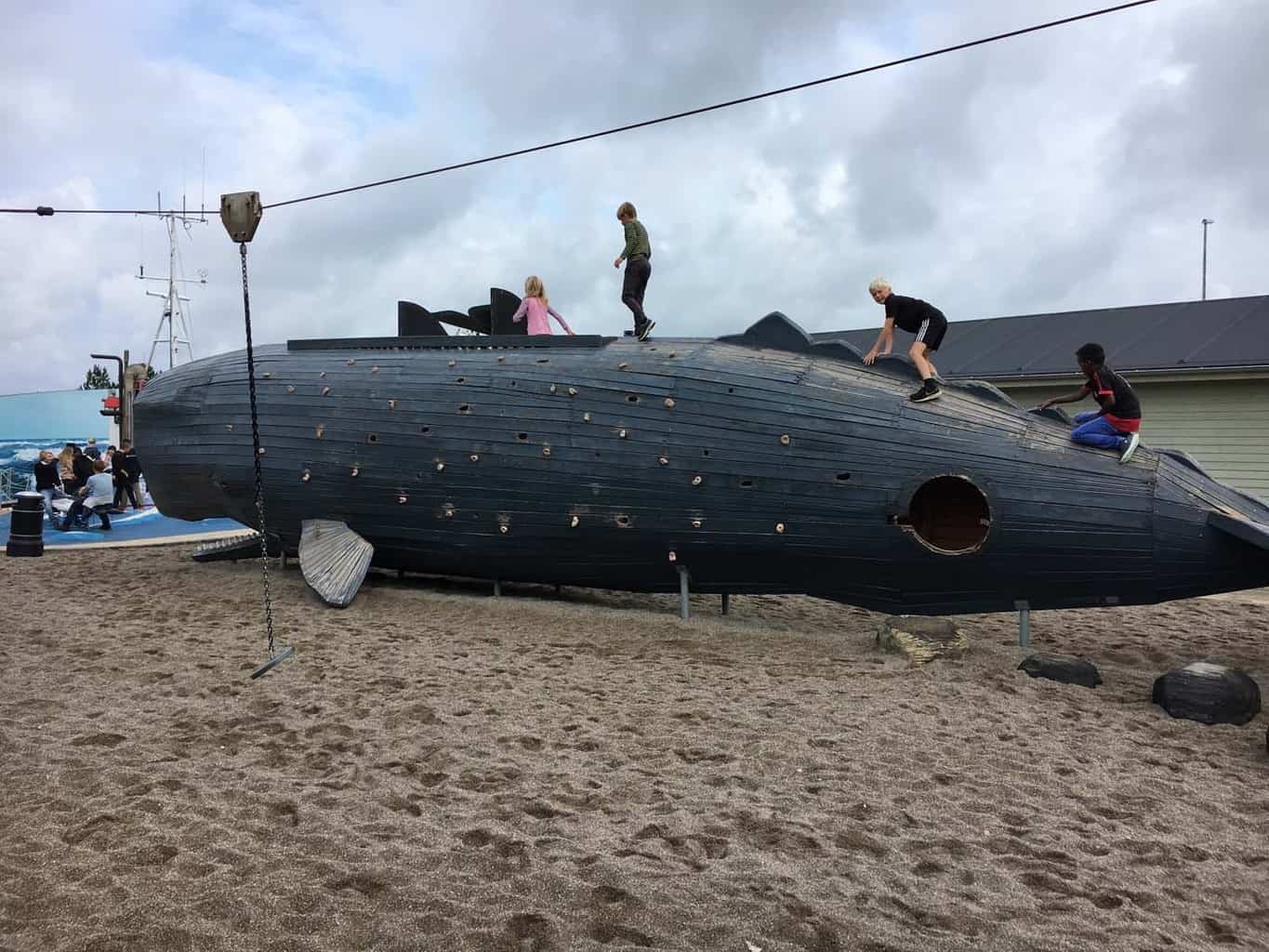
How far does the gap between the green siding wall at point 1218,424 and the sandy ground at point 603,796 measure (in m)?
7.35

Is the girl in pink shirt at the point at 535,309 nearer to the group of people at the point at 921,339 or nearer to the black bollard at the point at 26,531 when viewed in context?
the group of people at the point at 921,339

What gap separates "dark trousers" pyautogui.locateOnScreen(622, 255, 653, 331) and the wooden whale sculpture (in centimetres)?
61

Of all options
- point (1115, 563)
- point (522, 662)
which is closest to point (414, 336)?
point (522, 662)

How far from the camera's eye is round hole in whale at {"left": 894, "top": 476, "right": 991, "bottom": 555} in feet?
25.7

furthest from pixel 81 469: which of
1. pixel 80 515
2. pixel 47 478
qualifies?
pixel 80 515

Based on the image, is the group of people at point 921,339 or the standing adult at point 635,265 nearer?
the group of people at point 921,339

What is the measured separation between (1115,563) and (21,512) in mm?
14372

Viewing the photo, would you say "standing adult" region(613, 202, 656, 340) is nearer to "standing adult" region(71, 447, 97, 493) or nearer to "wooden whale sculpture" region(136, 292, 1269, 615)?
"wooden whale sculpture" region(136, 292, 1269, 615)

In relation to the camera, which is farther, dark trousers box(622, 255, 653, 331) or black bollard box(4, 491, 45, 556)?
black bollard box(4, 491, 45, 556)

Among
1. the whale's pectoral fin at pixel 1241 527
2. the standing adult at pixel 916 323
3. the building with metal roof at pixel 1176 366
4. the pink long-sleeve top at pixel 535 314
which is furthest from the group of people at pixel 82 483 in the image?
the building with metal roof at pixel 1176 366

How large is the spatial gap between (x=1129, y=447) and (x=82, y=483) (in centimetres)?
1895

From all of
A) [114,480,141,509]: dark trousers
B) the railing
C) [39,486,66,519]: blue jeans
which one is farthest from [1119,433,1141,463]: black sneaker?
the railing

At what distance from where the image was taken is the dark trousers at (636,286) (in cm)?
956

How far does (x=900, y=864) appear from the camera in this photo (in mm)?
4027
